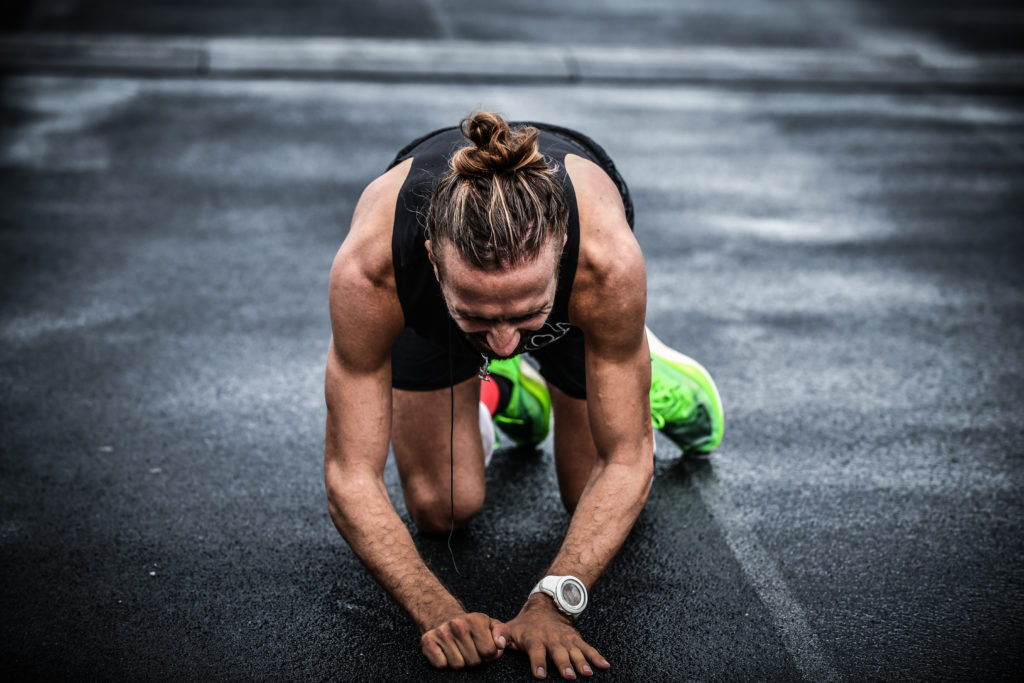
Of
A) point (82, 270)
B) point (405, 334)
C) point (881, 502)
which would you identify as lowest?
point (82, 270)

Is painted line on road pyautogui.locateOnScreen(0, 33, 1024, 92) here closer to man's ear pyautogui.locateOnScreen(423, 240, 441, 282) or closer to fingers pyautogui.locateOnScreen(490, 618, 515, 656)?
man's ear pyautogui.locateOnScreen(423, 240, 441, 282)

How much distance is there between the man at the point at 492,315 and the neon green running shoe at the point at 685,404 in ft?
2.14

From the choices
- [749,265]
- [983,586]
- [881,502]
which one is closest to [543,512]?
[881,502]

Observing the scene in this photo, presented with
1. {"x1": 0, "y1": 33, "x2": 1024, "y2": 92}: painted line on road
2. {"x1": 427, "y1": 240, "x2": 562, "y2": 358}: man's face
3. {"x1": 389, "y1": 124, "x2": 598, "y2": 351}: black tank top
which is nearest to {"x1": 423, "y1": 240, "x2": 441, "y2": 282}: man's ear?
{"x1": 427, "y1": 240, "x2": 562, "y2": 358}: man's face

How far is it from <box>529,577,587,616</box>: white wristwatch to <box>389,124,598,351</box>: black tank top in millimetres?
616

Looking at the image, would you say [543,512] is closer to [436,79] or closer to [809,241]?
[809,241]

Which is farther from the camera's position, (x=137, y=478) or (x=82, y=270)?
(x=82, y=270)

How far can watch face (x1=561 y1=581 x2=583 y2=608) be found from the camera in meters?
2.67

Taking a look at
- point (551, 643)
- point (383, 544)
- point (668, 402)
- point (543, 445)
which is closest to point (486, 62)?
point (543, 445)

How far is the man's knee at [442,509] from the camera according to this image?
11.0 feet

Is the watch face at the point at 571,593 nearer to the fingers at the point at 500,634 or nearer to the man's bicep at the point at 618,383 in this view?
the fingers at the point at 500,634

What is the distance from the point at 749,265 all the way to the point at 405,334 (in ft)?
8.56

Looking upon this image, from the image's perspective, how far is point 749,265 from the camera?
5469mm

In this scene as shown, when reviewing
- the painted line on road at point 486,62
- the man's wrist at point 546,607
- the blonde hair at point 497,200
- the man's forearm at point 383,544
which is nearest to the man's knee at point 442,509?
the man's forearm at point 383,544
